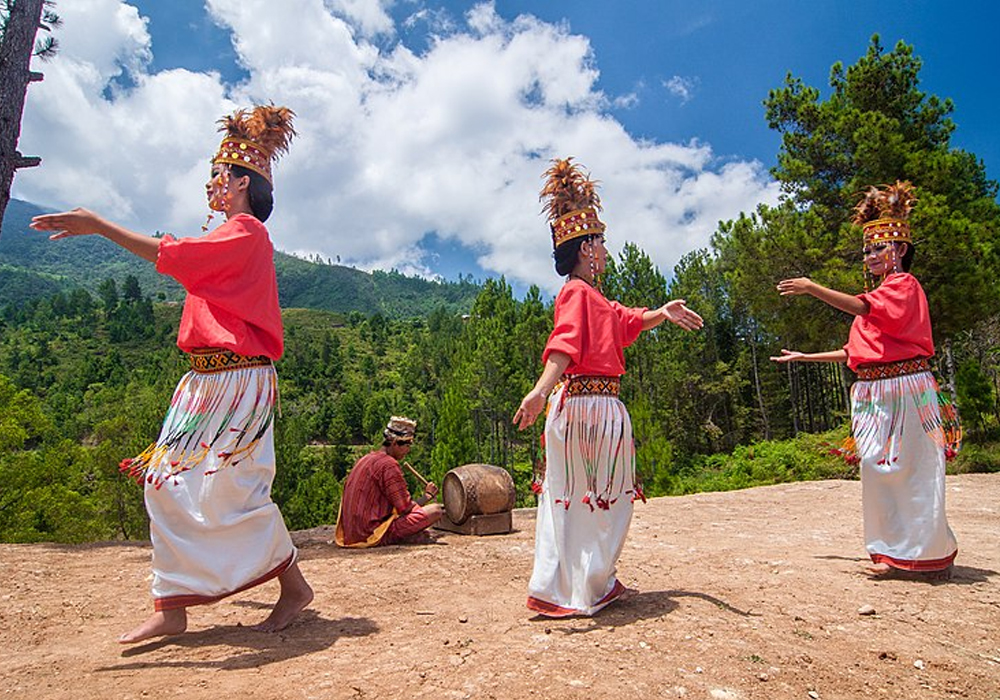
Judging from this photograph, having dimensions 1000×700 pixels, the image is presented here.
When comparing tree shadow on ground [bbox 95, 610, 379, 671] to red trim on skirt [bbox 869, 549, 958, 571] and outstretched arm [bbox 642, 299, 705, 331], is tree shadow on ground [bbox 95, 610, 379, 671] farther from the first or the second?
red trim on skirt [bbox 869, 549, 958, 571]

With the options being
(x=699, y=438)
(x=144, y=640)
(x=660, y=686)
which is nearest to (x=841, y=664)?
(x=660, y=686)

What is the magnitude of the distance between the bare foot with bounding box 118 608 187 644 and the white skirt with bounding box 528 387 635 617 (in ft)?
5.43

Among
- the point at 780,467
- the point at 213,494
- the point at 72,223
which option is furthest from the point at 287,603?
the point at 780,467

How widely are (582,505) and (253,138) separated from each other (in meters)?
2.63

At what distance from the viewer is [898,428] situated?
4.14 m

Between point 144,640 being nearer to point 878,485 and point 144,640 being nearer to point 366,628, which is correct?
point 366,628

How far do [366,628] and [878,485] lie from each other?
10.9 ft

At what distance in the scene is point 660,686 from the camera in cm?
227

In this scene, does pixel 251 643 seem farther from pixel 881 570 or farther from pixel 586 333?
pixel 881 570

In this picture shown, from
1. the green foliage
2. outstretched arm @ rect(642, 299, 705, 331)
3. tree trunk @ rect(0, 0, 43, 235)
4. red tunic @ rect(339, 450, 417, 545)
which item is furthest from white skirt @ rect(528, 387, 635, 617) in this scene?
the green foliage

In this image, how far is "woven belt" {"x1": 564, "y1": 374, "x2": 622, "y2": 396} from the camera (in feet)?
11.4

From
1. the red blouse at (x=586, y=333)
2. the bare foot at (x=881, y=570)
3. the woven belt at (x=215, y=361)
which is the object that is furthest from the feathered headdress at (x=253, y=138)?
the bare foot at (x=881, y=570)

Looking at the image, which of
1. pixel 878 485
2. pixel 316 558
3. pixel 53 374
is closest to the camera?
pixel 878 485

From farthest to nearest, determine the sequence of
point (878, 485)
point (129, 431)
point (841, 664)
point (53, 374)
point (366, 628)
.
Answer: point (53, 374), point (129, 431), point (878, 485), point (366, 628), point (841, 664)
